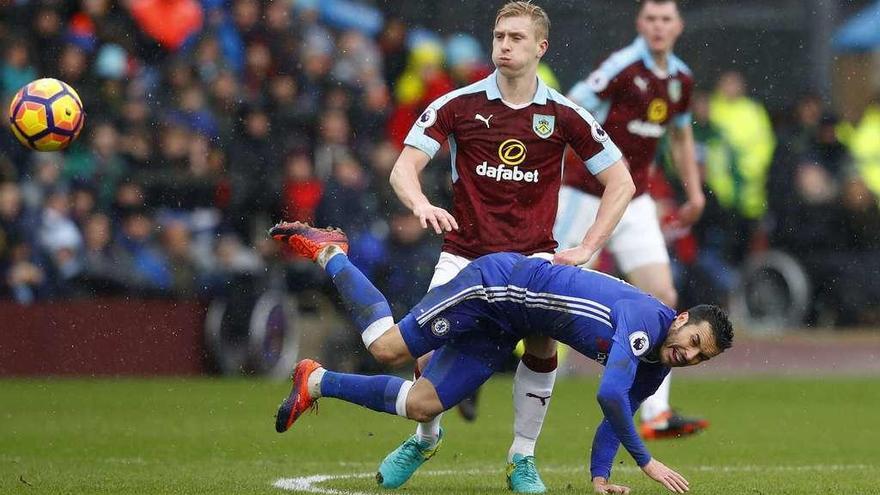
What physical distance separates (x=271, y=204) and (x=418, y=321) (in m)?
8.75

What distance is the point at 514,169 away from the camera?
8.92 meters

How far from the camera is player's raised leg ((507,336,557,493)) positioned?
878cm

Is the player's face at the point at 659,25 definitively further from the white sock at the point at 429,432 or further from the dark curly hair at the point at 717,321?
the dark curly hair at the point at 717,321

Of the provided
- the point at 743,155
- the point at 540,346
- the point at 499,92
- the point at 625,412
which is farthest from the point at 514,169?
the point at 743,155

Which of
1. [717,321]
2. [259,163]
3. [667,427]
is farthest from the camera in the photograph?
[259,163]

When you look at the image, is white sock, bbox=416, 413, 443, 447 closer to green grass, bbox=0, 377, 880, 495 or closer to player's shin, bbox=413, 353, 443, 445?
player's shin, bbox=413, 353, 443, 445

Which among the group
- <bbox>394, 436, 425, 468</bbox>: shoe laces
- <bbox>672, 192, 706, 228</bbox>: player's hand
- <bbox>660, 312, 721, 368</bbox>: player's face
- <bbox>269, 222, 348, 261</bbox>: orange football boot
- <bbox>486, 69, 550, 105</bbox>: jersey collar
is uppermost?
<bbox>486, 69, 550, 105</bbox>: jersey collar

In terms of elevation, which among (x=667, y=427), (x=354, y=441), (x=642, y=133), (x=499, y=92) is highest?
(x=499, y=92)

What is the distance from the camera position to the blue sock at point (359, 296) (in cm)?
865

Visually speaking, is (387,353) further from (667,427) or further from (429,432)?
(667,427)

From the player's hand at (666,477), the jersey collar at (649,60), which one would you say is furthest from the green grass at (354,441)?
the jersey collar at (649,60)

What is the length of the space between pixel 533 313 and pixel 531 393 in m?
0.74

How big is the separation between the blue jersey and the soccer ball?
319 cm

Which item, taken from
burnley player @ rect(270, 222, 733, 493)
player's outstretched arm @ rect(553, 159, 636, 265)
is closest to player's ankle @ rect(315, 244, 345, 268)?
burnley player @ rect(270, 222, 733, 493)
